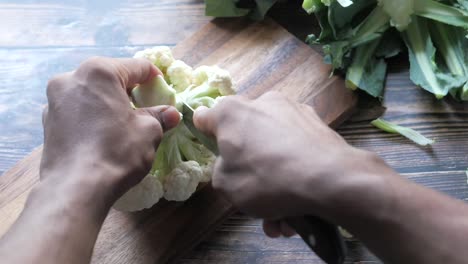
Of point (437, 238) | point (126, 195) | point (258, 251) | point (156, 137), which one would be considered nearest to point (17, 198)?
point (126, 195)

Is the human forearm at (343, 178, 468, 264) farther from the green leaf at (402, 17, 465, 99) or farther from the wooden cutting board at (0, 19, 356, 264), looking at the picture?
the green leaf at (402, 17, 465, 99)

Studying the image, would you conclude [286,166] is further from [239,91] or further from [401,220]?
[239,91]

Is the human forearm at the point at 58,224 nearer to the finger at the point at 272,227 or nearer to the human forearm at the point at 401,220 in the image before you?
the finger at the point at 272,227

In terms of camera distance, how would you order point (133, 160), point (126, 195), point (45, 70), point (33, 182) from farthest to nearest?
point (45, 70) → point (33, 182) → point (126, 195) → point (133, 160)

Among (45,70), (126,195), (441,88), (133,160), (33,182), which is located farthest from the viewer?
(45,70)

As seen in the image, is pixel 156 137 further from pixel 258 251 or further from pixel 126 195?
pixel 258 251

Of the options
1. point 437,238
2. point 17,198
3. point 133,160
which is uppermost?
point 437,238

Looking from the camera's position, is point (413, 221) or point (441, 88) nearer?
point (413, 221)
